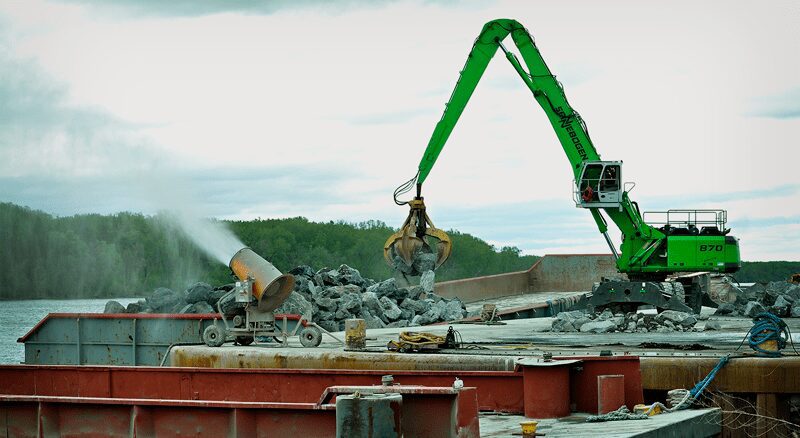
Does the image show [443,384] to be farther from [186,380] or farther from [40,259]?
[40,259]

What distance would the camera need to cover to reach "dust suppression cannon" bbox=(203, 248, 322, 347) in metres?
18.9

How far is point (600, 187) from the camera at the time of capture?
28.9 m

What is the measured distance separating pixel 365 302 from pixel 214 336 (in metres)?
11.7

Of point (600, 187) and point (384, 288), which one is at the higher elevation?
point (600, 187)

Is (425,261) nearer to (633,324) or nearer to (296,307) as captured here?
(296,307)

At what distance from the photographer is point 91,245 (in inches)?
1855

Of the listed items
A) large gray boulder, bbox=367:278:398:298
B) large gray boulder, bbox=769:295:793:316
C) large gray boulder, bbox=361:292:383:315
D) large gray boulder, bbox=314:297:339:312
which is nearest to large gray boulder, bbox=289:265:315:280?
large gray boulder, bbox=367:278:398:298

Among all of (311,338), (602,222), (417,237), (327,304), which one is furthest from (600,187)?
(311,338)

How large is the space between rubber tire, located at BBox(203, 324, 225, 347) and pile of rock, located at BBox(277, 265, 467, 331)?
7.65 metres

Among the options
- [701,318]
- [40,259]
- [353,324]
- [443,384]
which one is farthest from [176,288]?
[443,384]

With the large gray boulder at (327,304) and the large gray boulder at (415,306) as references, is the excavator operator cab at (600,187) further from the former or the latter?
the large gray boulder at (327,304)

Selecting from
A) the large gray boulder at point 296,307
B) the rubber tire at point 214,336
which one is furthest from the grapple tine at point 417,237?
the rubber tire at point 214,336

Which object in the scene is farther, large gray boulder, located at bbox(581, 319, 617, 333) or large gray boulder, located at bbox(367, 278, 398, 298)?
large gray boulder, located at bbox(367, 278, 398, 298)

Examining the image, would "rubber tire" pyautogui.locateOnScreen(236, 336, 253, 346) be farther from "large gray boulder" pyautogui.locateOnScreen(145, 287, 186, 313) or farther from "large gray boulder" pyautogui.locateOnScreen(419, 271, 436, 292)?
"large gray boulder" pyautogui.locateOnScreen(419, 271, 436, 292)
